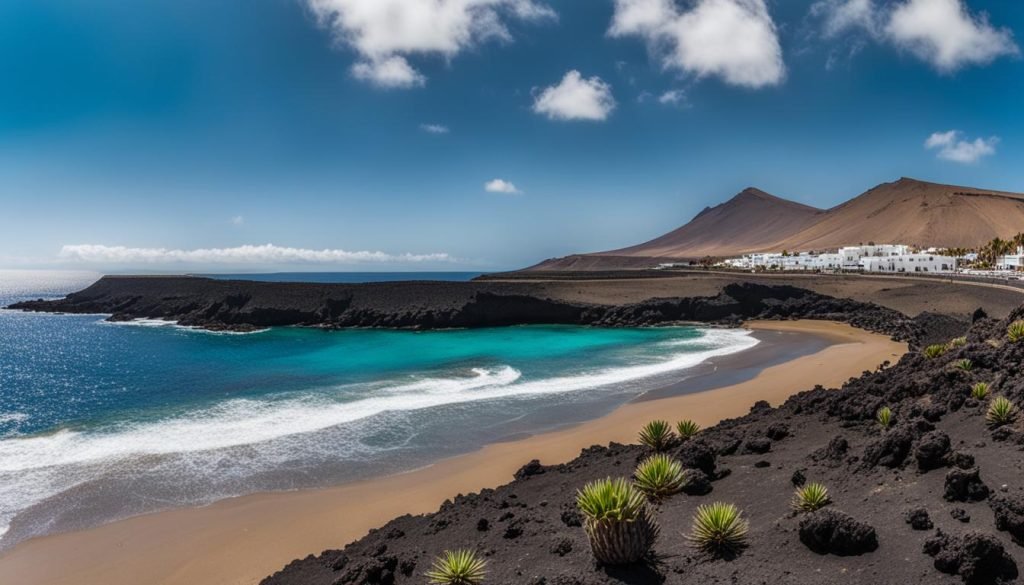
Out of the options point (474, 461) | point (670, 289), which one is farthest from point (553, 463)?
point (670, 289)

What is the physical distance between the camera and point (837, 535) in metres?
4.88

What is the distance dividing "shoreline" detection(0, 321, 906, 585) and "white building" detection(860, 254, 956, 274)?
59.7 m

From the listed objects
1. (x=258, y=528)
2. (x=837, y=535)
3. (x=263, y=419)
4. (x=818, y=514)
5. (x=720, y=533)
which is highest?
(x=818, y=514)

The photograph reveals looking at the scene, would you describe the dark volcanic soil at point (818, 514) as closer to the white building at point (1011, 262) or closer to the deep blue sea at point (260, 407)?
the deep blue sea at point (260, 407)

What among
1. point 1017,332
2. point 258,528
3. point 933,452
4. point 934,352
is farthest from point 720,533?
point 934,352

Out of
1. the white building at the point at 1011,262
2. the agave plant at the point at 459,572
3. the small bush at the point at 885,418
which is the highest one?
the white building at the point at 1011,262

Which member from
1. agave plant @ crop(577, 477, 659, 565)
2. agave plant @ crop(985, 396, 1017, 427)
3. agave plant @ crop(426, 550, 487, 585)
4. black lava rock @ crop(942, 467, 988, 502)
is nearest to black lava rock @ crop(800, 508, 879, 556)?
black lava rock @ crop(942, 467, 988, 502)

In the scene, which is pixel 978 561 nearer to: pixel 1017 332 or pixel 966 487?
pixel 966 487

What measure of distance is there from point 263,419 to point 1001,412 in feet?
51.1

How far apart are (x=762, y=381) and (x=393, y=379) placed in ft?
43.6

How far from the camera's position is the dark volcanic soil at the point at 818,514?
4727mm

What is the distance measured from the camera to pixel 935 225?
112m

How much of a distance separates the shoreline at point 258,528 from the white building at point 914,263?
196ft

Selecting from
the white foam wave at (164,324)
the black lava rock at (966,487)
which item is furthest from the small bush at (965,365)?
the white foam wave at (164,324)
